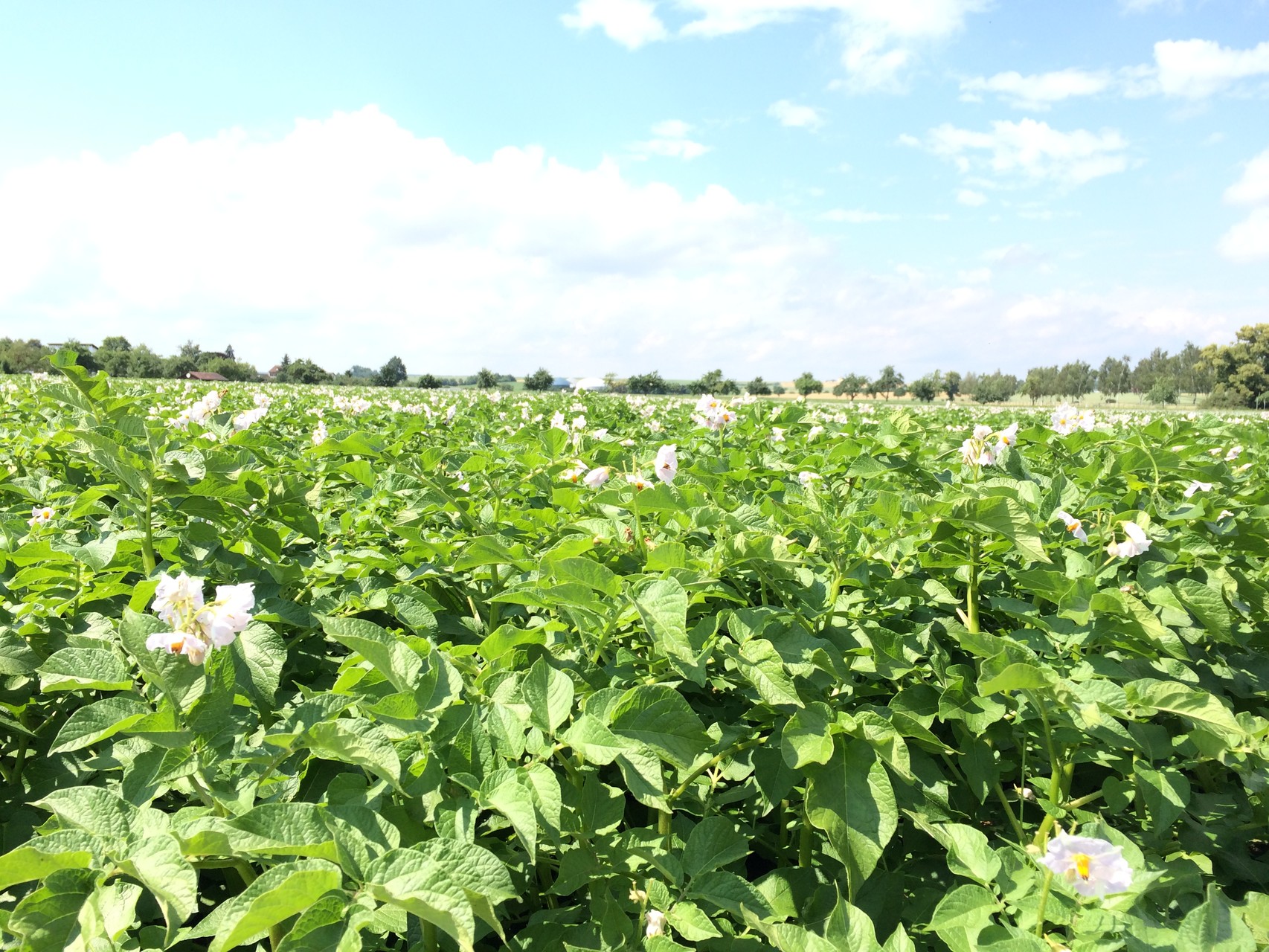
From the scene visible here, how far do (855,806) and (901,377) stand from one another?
293 feet

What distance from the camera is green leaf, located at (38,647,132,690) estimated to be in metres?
1.35

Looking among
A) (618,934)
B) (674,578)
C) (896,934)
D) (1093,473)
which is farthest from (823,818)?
(1093,473)

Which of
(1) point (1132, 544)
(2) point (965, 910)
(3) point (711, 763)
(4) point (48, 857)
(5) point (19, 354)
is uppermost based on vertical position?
(5) point (19, 354)

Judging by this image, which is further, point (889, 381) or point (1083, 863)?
point (889, 381)

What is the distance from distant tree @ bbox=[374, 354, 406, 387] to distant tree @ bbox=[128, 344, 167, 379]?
1516 cm

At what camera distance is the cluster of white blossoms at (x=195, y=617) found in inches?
51.8

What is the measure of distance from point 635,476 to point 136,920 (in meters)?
1.57

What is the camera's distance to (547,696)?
1.31 metres

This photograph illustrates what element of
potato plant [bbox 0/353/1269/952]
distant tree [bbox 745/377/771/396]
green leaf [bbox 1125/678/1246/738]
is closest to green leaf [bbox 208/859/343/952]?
potato plant [bbox 0/353/1269/952]

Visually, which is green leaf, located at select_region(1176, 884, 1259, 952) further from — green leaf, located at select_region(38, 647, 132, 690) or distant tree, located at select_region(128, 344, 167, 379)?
distant tree, located at select_region(128, 344, 167, 379)

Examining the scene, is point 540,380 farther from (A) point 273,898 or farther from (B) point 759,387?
(A) point 273,898

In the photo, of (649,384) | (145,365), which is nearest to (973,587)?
(649,384)

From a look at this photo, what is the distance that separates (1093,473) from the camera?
9.43ft

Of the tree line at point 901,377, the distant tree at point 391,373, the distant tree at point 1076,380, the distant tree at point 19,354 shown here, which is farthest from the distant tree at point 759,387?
the distant tree at point 1076,380
